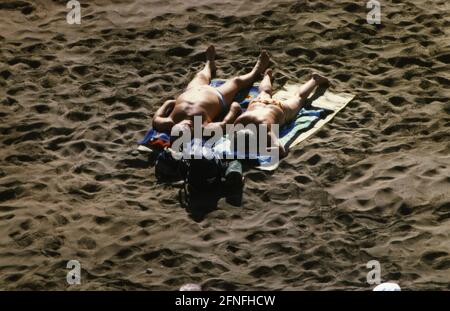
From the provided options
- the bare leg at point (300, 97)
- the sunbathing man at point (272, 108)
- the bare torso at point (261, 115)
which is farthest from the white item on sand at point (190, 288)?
the bare leg at point (300, 97)

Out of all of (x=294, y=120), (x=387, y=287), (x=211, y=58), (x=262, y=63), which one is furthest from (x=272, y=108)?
(x=387, y=287)

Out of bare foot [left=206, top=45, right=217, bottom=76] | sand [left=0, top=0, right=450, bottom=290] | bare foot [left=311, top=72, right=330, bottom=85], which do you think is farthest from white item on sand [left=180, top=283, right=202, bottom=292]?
bare foot [left=206, top=45, right=217, bottom=76]

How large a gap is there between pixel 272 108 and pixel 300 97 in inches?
20.4

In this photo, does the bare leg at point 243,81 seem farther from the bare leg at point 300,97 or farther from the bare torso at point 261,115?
the bare leg at point 300,97

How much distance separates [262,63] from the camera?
1078cm

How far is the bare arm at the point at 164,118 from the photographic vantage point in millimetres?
9773

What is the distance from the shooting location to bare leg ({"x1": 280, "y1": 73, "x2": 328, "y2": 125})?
32.9 feet

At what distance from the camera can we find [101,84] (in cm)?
1095

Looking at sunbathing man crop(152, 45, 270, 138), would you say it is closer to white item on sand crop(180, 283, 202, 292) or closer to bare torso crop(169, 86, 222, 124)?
bare torso crop(169, 86, 222, 124)

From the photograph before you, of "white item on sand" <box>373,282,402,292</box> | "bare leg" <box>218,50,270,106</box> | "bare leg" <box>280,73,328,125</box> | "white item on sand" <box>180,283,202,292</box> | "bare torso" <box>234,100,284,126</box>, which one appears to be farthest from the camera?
"bare leg" <box>218,50,270,106</box>

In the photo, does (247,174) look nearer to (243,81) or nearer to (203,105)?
(203,105)

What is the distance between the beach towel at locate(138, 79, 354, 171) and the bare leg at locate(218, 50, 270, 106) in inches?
3.3

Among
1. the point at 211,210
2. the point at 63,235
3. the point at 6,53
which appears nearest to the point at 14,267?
the point at 63,235

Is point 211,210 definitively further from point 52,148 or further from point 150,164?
point 52,148
